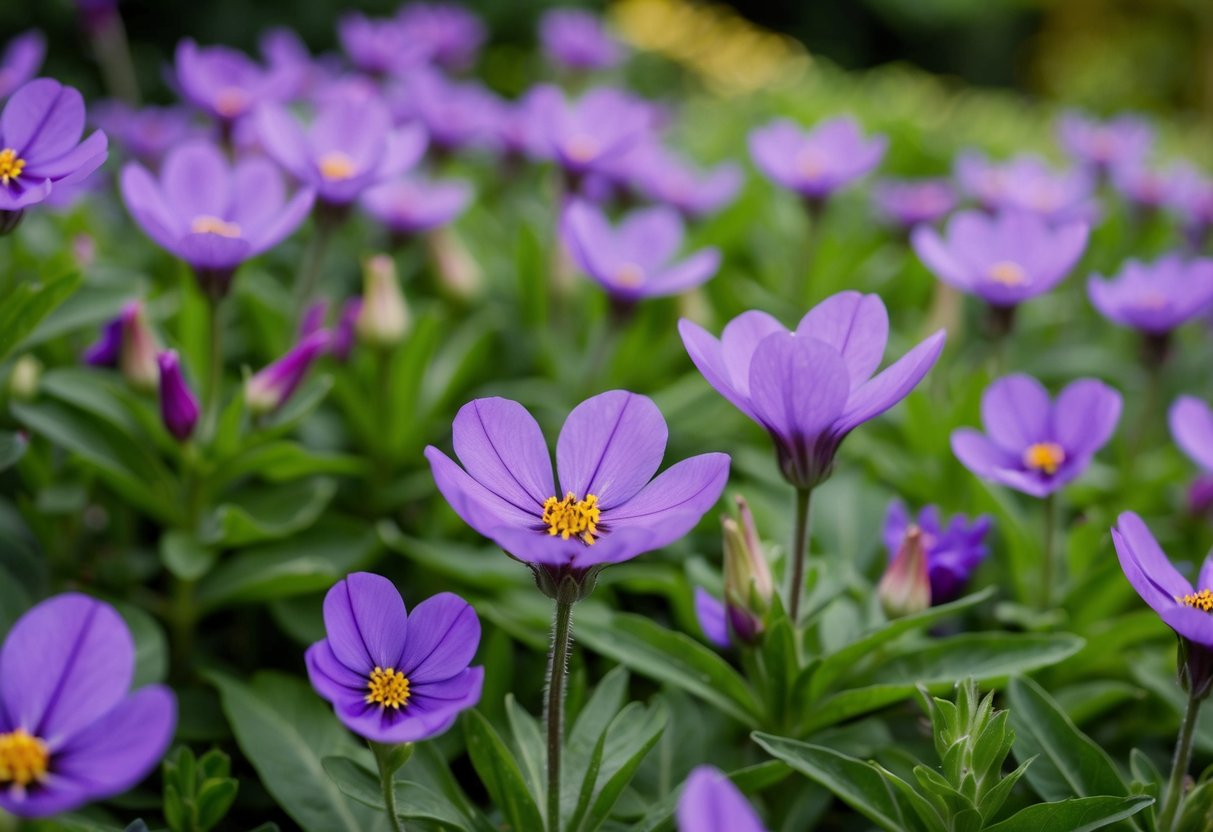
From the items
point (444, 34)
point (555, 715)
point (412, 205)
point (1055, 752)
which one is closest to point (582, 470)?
point (555, 715)

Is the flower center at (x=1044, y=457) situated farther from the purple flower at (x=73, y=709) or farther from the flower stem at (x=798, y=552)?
the purple flower at (x=73, y=709)

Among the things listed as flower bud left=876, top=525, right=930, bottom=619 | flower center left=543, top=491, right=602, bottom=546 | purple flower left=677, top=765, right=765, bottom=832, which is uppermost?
purple flower left=677, top=765, right=765, bottom=832

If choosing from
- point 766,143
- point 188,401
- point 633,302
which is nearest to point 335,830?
point 188,401

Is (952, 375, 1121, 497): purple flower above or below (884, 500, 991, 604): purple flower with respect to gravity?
above

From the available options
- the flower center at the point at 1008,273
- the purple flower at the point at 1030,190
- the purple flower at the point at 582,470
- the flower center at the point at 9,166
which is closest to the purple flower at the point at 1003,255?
the flower center at the point at 1008,273

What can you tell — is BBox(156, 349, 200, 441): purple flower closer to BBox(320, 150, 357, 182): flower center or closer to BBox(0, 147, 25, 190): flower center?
BBox(0, 147, 25, 190): flower center

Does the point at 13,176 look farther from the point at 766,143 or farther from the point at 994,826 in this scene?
the point at 766,143

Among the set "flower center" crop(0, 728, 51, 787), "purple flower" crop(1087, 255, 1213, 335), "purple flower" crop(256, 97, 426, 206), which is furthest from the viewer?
"purple flower" crop(1087, 255, 1213, 335)

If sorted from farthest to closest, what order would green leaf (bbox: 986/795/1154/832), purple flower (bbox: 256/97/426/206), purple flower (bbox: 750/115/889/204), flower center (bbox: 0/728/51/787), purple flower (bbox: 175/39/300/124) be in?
purple flower (bbox: 750/115/889/204)
purple flower (bbox: 175/39/300/124)
purple flower (bbox: 256/97/426/206)
green leaf (bbox: 986/795/1154/832)
flower center (bbox: 0/728/51/787)

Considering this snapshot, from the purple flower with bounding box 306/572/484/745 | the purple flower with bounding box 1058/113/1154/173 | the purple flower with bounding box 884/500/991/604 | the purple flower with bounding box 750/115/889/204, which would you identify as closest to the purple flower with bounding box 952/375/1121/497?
the purple flower with bounding box 884/500/991/604
